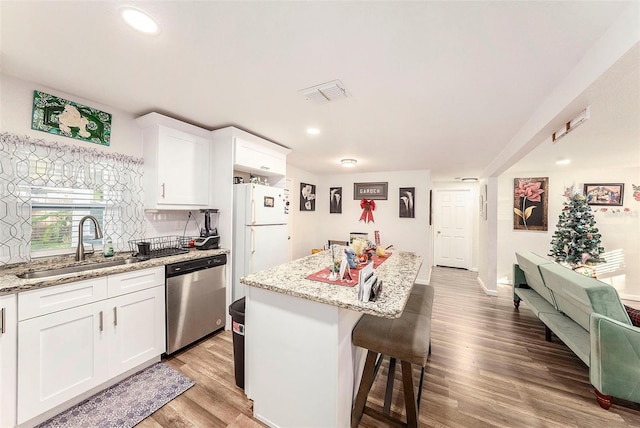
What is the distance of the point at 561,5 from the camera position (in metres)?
1.02

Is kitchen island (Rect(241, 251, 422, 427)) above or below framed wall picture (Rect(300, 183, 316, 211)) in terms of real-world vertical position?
below

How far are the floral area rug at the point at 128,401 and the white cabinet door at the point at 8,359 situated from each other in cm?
25

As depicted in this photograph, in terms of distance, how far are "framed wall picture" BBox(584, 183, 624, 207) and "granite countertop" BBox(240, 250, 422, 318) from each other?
15.0 ft

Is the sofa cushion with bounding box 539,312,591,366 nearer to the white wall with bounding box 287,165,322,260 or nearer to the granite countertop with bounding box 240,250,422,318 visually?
the granite countertop with bounding box 240,250,422,318

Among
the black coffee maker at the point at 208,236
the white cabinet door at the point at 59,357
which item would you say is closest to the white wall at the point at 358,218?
the black coffee maker at the point at 208,236

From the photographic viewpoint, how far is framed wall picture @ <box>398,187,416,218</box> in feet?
15.9

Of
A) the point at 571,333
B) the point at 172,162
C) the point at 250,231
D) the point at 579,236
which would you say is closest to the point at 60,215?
the point at 172,162

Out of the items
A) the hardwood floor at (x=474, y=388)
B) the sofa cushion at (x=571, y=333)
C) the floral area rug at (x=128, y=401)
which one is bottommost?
the hardwood floor at (x=474, y=388)

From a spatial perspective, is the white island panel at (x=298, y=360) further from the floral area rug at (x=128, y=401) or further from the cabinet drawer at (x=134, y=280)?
the cabinet drawer at (x=134, y=280)

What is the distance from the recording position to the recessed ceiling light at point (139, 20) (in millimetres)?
1120

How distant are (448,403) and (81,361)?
2627 mm

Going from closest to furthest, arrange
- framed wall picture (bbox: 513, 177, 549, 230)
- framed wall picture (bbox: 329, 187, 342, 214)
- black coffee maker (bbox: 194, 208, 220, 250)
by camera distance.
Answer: black coffee maker (bbox: 194, 208, 220, 250) < framed wall picture (bbox: 513, 177, 549, 230) < framed wall picture (bbox: 329, 187, 342, 214)

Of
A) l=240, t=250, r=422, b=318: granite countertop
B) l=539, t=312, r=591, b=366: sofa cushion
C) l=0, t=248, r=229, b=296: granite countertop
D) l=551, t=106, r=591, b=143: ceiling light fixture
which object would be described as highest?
l=551, t=106, r=591, b=143: ceiling light fixture

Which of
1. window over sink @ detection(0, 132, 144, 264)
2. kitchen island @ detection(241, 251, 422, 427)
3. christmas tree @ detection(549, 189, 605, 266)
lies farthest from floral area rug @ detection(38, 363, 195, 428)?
christmas tree @ detection(549, 189, 605, 266)
